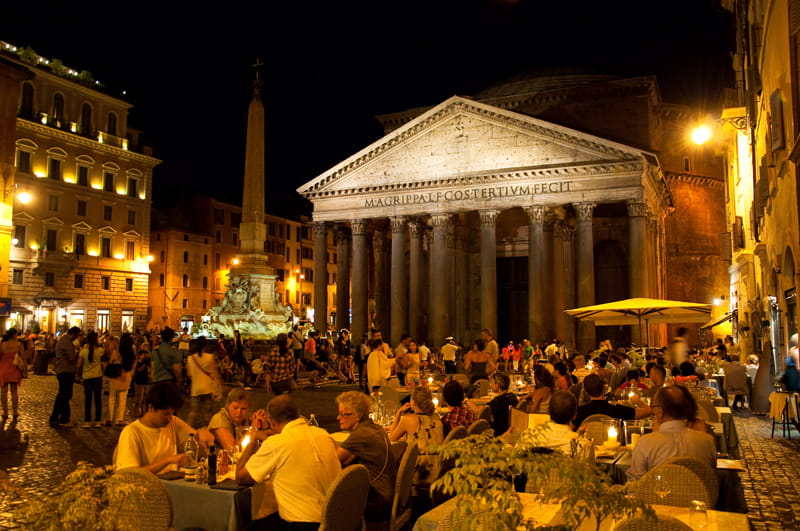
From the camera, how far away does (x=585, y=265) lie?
27.3 m

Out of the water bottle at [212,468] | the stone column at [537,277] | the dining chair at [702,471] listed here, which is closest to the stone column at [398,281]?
the stone column at [537,277]

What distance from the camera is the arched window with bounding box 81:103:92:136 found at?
39.8 m

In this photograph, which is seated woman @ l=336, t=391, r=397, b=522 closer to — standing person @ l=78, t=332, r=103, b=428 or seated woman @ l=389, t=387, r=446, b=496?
seated woman @ l=389, t=387, r=446, b=496

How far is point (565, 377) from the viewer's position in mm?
10297

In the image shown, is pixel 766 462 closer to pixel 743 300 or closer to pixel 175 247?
pixel 743 300

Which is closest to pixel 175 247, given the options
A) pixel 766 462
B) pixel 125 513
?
pixel 766 462

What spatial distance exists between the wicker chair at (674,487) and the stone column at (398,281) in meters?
26.9

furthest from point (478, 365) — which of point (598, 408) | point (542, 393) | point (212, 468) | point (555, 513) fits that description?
point (555, 513)

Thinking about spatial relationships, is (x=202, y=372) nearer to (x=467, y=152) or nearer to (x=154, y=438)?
(x=154, y=438)

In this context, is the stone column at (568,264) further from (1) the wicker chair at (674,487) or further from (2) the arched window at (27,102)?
(2) the arched window at (27,102)

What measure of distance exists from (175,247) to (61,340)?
38065 millimetres

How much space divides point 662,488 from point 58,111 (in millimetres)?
41588

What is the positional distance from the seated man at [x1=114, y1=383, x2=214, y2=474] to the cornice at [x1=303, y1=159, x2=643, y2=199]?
978 inches

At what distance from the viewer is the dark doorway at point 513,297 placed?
35156 millimetres
